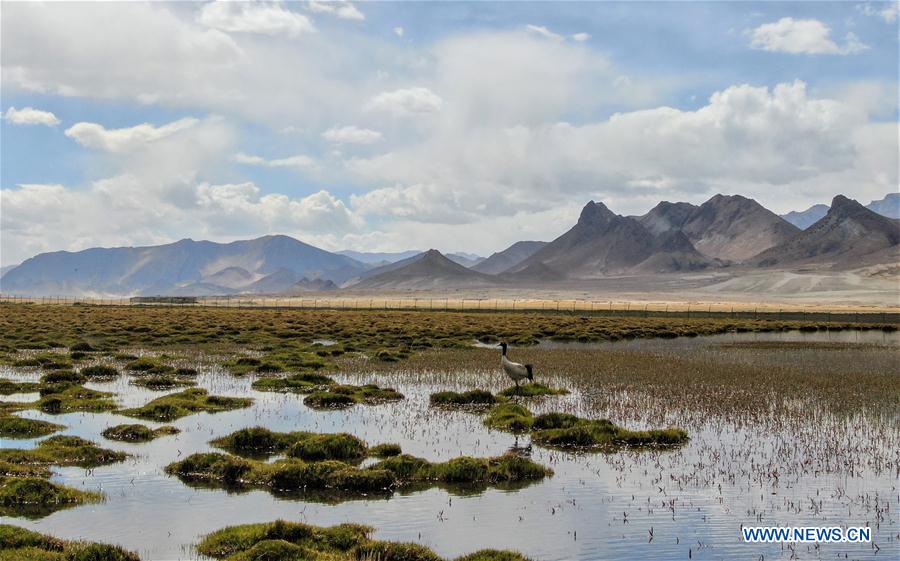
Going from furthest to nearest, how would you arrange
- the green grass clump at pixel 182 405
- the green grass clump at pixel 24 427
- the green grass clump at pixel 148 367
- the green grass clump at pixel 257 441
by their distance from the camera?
the green grass clump at pixel 148 367
the green grass clump at pixel 182 405
the green grass clump at pixel 24 427
the green grass clump at pixel 257 441

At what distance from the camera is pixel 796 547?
13.5m

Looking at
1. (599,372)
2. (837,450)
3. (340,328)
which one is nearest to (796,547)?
(837,450)

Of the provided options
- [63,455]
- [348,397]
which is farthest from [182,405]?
[63,455]

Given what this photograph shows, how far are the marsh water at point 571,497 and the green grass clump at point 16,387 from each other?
5276 mm

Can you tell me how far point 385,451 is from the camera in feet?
63.6

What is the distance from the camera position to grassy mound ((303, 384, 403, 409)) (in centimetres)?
2725

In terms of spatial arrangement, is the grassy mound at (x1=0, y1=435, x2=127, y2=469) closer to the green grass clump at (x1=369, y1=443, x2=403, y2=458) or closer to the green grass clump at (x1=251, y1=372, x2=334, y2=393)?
the green grass clump at (x1=369, y1=443, x2=403, y2=458)

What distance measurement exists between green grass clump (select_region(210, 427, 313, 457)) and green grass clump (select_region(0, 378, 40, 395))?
1292 cm

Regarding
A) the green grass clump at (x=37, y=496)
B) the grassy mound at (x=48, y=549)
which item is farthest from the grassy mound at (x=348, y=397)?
the grassy mound at (x=48, y=549)

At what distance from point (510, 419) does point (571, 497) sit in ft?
24.3

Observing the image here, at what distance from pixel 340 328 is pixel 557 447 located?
47996 millimetres

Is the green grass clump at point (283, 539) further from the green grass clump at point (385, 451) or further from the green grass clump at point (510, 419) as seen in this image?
the green grass clump at point (510, 419)

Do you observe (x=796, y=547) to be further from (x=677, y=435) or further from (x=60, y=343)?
(x=60, y=343)

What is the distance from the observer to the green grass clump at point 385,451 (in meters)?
19.3
